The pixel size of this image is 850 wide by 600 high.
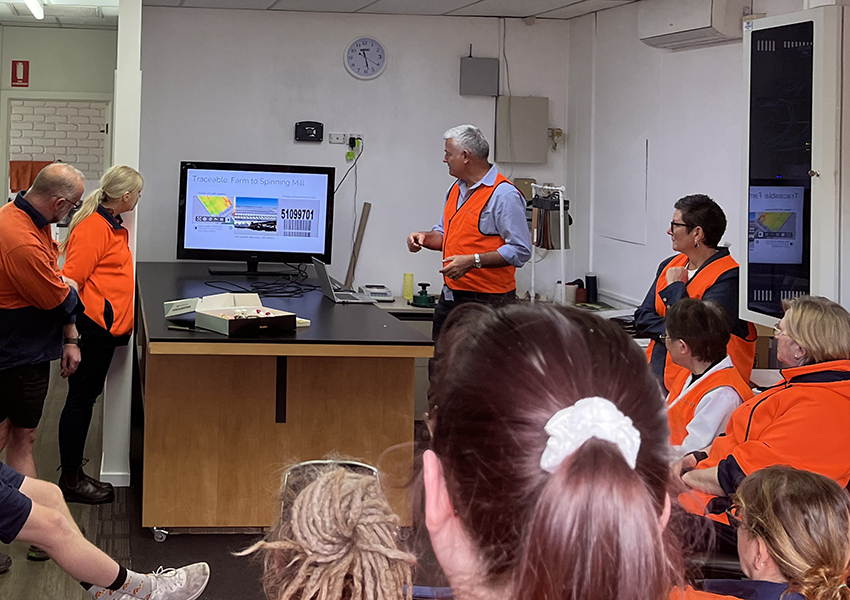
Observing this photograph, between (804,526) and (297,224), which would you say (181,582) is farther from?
(297,224)

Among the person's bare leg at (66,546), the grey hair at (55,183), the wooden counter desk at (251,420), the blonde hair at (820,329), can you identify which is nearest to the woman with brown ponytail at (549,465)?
A: the blonde hair at (820,329)

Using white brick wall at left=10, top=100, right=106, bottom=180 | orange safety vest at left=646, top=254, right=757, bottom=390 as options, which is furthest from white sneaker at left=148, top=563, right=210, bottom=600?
white brick wall at left=10, top=100, right=106, bottom=180

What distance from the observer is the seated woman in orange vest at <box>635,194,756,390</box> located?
3.55m

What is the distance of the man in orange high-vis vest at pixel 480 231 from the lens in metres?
4.41

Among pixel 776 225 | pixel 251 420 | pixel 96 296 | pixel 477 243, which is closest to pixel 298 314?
pixel 251 420

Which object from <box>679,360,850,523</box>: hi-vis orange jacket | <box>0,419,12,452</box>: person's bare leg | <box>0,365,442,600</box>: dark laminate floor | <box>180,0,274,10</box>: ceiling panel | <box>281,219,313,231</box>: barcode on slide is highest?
<box>180,0,274,10</box>: ceiling panel

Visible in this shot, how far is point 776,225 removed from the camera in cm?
329

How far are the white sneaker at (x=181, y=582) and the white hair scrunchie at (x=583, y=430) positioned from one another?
2424 mm

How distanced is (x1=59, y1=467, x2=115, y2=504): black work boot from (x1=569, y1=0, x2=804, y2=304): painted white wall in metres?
3.07

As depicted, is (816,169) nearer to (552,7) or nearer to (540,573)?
(540,573)

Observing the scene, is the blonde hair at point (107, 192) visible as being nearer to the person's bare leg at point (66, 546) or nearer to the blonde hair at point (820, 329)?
the person's bare leg at point (66, 546)

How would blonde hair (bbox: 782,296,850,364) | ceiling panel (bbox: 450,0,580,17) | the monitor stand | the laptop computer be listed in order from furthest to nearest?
ceiling panel (bbox: 450,0,580,17)
the monitor stand
the laptop computer
blonde hair (bbox: 782,296,850,364)

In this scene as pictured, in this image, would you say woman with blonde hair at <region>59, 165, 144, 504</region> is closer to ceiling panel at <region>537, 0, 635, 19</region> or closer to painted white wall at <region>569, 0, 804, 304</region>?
painted white wall at <region>569, 0, 804, 304</region>

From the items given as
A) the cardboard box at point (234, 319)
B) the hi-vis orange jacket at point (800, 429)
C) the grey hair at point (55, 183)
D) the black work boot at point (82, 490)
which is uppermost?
the grey hair at point (55, 183)
